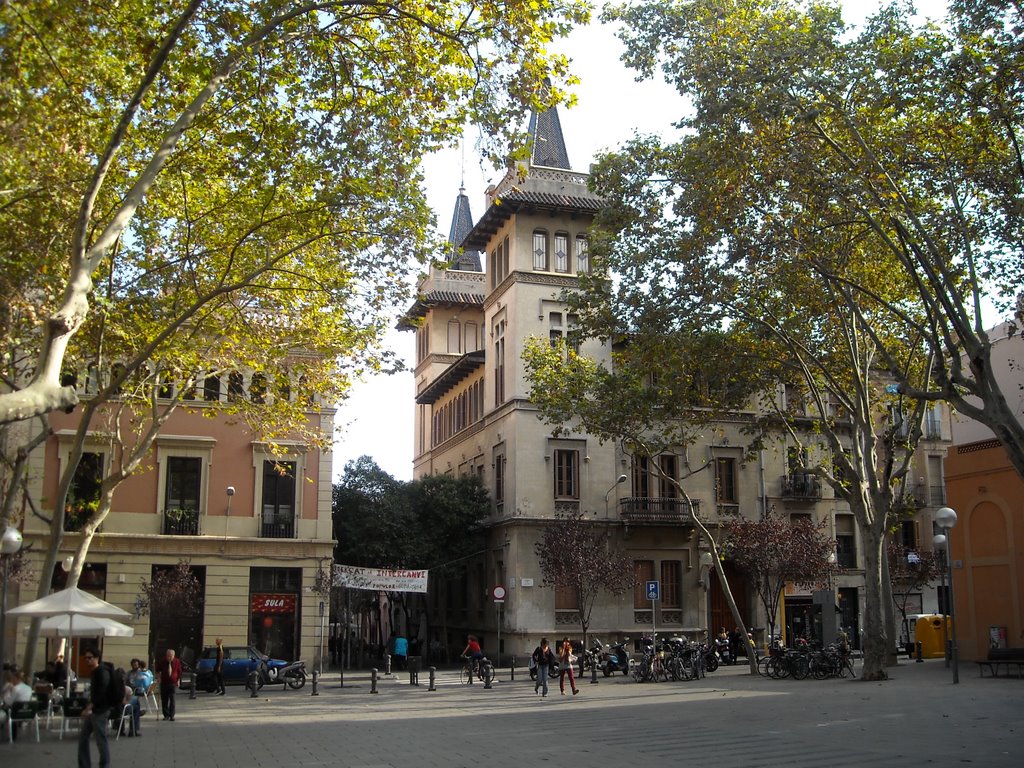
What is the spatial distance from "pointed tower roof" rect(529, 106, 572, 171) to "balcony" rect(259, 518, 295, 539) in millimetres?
19634

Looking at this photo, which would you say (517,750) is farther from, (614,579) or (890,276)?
(614,579)

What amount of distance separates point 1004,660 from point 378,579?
63.4ft

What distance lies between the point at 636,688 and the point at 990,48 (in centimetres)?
1883

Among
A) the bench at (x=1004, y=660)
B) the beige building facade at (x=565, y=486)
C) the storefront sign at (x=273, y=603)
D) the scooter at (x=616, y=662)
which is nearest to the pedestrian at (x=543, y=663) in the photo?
the scooter at (x=616, y=662)

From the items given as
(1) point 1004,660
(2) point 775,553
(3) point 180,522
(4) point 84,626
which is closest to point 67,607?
(4) point 84,626

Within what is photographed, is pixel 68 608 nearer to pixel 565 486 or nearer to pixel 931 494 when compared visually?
pixel 565 486

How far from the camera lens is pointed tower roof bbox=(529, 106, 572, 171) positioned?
150ft

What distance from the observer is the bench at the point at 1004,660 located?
23906 millimetres

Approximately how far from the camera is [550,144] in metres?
46.5

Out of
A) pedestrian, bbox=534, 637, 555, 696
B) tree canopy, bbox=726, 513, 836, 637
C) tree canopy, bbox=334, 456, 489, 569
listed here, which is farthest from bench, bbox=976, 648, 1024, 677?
tree canopy, bbox=334, 456, 489, 569

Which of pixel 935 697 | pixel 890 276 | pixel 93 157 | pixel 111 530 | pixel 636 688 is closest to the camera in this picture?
pixel 93 157

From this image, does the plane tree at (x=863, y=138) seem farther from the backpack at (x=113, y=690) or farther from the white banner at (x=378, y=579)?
the white banner at (x=378, y=579)

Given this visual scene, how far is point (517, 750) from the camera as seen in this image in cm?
1450

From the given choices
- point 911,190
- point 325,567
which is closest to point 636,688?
point 325,567
